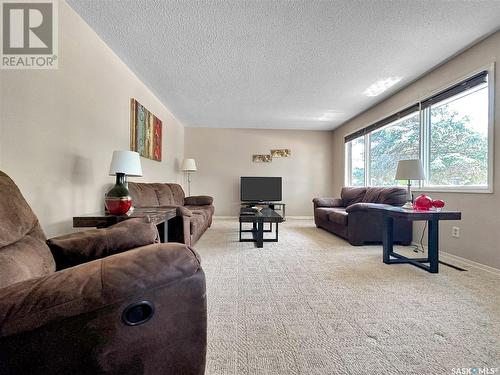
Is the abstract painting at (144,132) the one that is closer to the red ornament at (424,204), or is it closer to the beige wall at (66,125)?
the beige wall at (66,125)

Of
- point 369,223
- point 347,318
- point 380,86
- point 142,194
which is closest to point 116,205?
point 142,194

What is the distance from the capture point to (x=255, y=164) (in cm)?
661

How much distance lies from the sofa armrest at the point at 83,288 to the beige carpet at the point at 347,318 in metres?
0.75

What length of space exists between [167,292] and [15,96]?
1.92 metres

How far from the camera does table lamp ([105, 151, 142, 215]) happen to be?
2111 mm

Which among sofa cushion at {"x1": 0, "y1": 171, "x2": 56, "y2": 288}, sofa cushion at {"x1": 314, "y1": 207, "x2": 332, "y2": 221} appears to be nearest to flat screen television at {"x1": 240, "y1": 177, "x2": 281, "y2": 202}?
sofa cushion at {"x1": 314, "y1": 207, "x2": 332, "y2": 221}

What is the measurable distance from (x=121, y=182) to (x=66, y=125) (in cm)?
66

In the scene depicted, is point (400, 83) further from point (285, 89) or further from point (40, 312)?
point (40, 312)

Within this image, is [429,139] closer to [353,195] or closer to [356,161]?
[353,195]

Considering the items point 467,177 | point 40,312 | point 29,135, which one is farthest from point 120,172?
point 467,177

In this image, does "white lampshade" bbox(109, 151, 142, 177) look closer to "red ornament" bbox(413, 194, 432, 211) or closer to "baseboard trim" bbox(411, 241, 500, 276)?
"red ornament" bbox(413, 194, 432, 211)

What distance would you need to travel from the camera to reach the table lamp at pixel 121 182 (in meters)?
2.11

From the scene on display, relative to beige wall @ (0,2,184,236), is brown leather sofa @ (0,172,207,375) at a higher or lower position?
lower

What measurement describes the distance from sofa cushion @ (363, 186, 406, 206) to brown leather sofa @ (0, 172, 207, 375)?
12.0 ft
